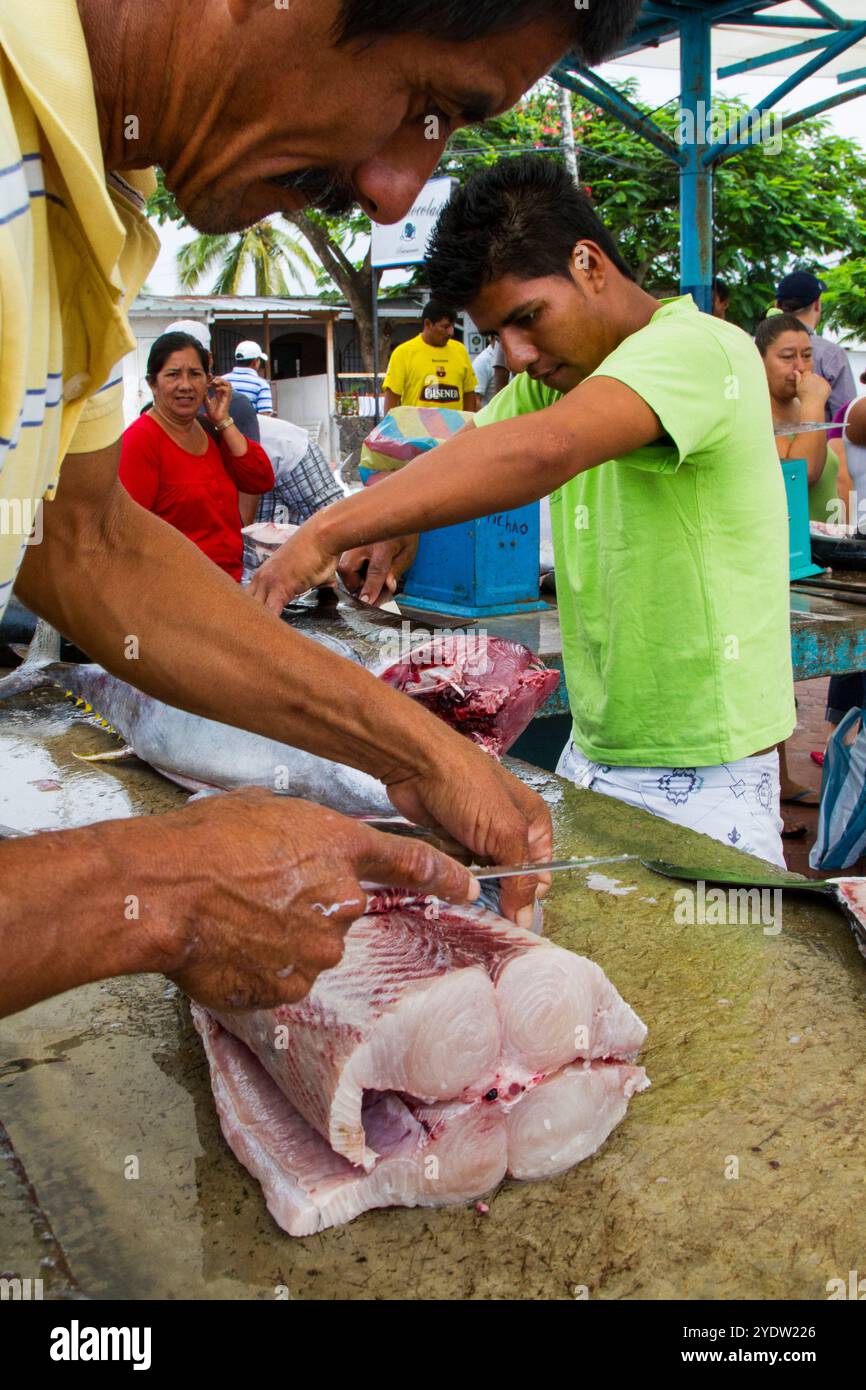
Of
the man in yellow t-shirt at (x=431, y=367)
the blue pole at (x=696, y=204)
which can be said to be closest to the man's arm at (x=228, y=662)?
the man in yellow t-shirt at (x=431, y=367)

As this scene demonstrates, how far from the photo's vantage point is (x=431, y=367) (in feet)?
33.2

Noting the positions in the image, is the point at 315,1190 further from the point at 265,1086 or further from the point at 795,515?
the point at 795,515

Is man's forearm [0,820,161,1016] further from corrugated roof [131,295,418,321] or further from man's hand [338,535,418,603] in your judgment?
corrugated roof [131,295,418,321]

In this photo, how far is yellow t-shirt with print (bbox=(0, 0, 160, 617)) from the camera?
44.1 inches

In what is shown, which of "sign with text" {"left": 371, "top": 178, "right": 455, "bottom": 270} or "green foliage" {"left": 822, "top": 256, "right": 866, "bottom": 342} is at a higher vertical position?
"green foliage" {"left": 822, "top": 256, "right": 866, "bottom": 342}

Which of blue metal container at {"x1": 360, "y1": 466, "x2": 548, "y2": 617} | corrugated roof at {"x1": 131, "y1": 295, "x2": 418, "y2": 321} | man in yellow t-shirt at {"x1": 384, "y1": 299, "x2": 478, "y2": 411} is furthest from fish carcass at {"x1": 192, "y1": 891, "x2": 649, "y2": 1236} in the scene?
corrugated roof at {"x1": 131, "y1": 295, "x2": 418, "y2": 321}

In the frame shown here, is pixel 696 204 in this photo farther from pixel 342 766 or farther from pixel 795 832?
pixel 342 766

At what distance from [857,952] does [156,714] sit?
6.30 ft

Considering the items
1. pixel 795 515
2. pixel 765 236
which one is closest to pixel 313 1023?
pixel 795 515

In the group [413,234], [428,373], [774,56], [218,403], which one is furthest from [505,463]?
[774,56]

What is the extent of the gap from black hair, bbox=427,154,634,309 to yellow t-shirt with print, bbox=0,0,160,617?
4.90ft

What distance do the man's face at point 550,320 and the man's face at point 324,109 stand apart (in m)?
1.33

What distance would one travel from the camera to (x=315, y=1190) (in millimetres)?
1562

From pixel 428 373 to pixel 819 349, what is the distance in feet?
11.2
